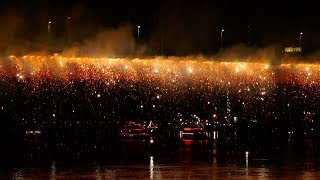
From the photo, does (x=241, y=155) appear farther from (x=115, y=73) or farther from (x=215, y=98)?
(x=215, y=98)

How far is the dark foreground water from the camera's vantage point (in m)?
24.8

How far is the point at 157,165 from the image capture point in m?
29.0

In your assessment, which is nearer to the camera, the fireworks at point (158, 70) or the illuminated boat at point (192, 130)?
the fireworks at point (158, 70)

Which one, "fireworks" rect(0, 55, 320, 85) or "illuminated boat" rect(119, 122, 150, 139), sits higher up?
"fireworks" rect(0, 55, 320, 85)

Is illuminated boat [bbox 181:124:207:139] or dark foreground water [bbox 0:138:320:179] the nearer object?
dark foreground water [bbox 0:138:320:179]

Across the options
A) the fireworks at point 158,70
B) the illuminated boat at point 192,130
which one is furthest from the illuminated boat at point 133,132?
the illuminated boat at point 192,130

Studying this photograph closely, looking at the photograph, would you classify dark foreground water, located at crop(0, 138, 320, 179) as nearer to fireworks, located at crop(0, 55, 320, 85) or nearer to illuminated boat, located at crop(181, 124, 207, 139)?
fireworks, located at crop(0, 55, 320, 85)

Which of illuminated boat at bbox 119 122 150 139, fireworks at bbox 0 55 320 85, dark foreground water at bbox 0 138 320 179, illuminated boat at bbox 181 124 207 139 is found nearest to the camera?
dark foreground water at bbox 0 138 320 179

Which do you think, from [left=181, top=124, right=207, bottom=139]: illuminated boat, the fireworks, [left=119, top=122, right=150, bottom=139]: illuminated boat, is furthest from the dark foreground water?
[left=181, top=124, right=207, bottom=139]: illuminated boat

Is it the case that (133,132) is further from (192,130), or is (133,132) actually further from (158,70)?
(192,130)

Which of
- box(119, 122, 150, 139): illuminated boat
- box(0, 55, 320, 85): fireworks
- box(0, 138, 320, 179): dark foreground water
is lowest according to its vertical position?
box(0, 138, 320, 179): dark foreground water

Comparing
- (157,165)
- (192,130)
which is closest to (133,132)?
(192,130)

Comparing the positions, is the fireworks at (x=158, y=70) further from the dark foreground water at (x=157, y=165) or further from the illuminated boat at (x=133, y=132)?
the dark foreground water at (x=157, y=165)

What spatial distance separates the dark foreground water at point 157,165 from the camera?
24.8 metres
